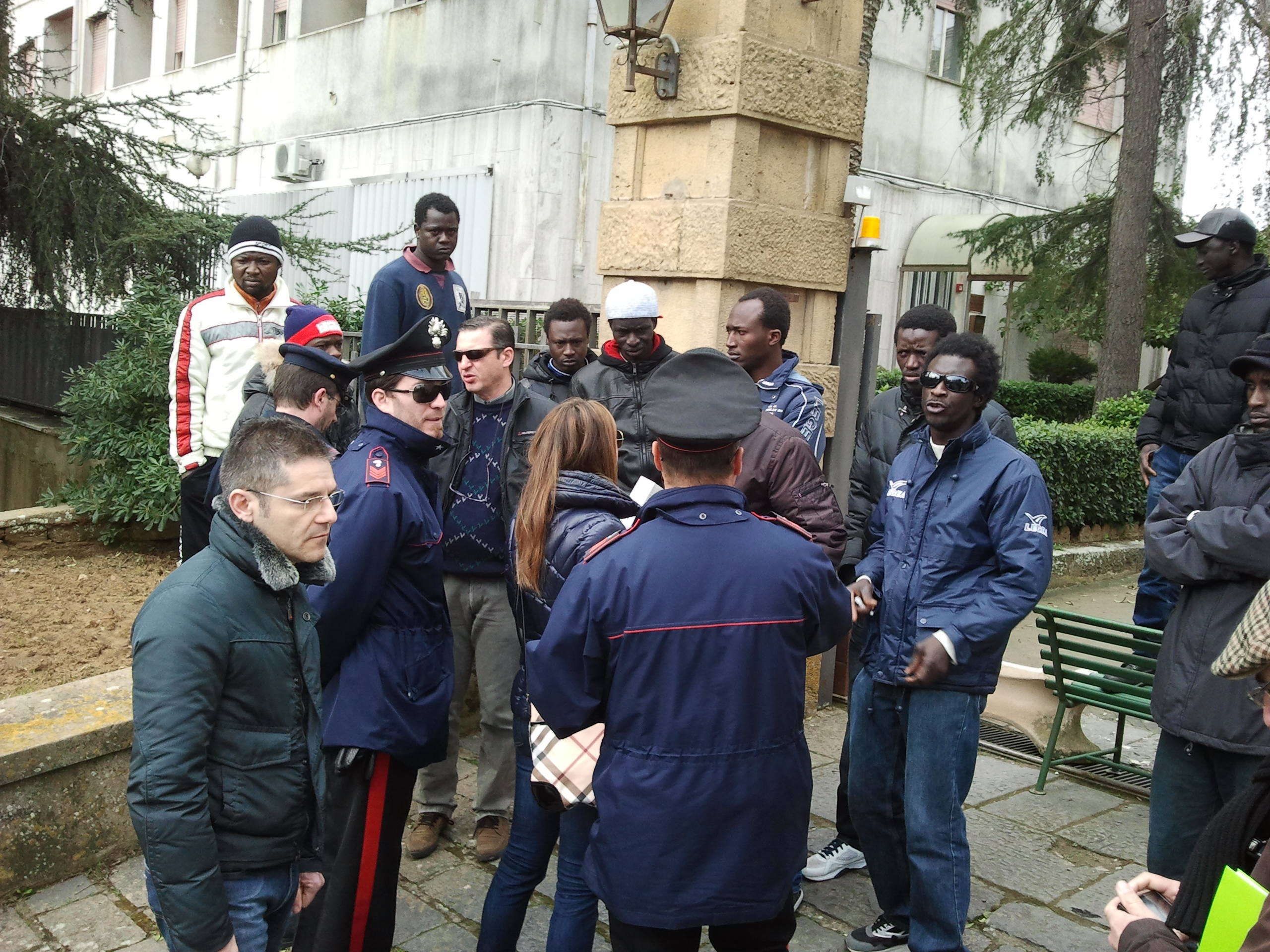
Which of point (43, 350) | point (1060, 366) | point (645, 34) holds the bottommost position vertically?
point (43, 350)

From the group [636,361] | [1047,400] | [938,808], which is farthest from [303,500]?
[1047,400]

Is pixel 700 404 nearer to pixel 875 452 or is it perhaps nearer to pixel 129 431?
pixel 875 452

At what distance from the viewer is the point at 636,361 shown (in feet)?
15.8

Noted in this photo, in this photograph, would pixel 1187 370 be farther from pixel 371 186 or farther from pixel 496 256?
pixel 371 186

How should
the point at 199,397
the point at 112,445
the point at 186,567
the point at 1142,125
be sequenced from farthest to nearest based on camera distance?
the point at 1142,125 → the point at 112,445 → the point at 199,397 → the point at 186,567

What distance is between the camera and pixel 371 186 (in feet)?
54.4

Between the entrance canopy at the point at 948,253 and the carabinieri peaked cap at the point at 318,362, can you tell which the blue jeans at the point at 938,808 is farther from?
the entrance canopy at the point at 948,253

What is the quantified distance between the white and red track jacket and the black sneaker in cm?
359

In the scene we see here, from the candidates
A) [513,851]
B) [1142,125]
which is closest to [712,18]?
[513,851]

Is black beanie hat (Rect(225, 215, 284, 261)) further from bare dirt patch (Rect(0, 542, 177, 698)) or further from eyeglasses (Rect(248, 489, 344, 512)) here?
eyeglasses (Rect(248, 489, 344, 512))

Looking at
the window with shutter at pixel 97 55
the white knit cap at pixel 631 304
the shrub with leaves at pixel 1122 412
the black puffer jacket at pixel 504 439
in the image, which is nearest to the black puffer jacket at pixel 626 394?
the white knit cap at pixel 631 304

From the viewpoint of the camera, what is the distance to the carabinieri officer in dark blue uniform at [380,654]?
3.16 meters

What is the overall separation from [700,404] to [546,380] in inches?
115

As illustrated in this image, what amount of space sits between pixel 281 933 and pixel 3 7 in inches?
400
